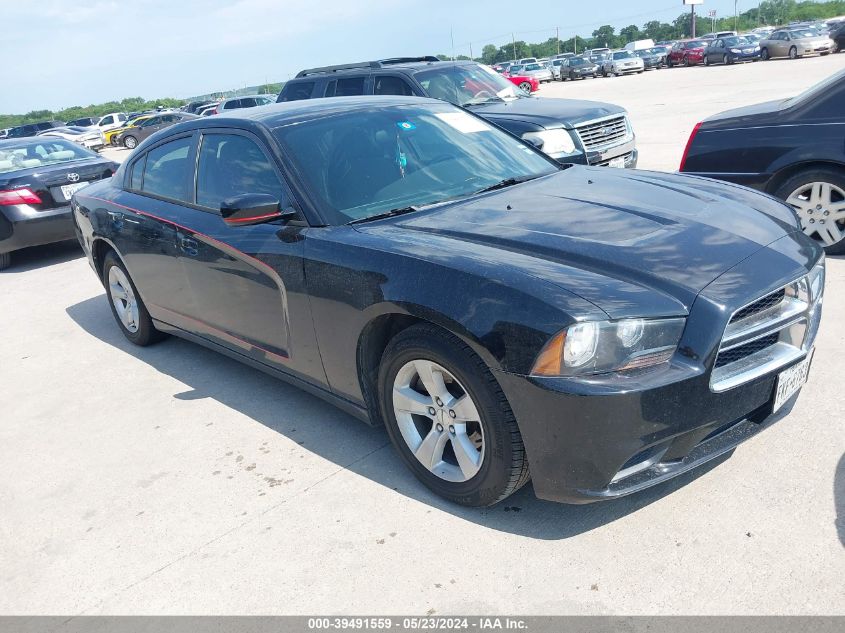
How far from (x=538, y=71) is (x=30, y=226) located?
42049mm

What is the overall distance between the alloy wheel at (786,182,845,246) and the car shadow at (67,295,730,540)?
125 inches

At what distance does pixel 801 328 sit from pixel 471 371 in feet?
4.43

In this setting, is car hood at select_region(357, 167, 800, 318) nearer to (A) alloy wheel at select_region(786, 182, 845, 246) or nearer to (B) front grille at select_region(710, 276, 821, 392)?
(B) front grille at select_region(710, 276, 821, 392)

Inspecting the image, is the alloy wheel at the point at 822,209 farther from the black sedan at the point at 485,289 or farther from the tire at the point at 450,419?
the tire at the point at 450,419

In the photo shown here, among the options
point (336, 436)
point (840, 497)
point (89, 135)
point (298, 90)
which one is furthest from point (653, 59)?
point (840, 497)

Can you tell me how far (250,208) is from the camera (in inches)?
139

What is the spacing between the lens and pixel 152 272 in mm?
4918

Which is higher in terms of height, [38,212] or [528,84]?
[528,84]

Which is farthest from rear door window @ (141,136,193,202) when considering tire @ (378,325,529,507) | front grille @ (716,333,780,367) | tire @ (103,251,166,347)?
front grille @ (716,333,780,367)

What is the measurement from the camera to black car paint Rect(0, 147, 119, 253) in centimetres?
855

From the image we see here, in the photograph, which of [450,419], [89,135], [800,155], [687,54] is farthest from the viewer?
[687,54]

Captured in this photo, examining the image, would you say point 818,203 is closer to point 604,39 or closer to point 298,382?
point 298,382

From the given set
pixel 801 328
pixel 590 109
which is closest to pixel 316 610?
pixel 801 328

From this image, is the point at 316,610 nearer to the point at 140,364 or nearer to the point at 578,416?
the point at 578,416
